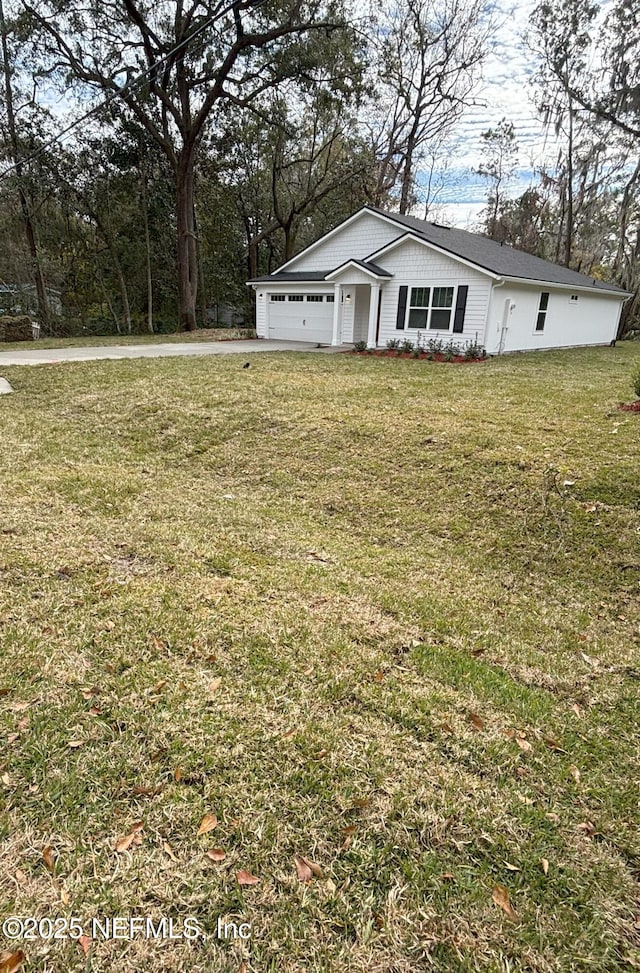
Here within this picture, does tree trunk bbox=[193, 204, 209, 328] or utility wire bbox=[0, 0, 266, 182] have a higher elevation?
utility wire bbox=[0, 0, 266, 182]

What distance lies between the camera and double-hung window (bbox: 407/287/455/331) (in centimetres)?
1438

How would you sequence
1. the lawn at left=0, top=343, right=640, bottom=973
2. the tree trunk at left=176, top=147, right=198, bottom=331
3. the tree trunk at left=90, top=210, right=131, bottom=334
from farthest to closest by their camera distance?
the tree trunk at left=90, top=210, right=131, bottom=334 → the tree trunk at left=176, top=147, right=198, bottom=331 → the lawn at left=0, top=343, right=640, bottom=973

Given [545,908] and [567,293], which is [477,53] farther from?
[545,908]

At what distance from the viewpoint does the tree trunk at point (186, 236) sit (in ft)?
64.7

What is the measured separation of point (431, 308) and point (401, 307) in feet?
3.08

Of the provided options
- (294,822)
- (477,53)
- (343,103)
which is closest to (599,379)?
(294,822)

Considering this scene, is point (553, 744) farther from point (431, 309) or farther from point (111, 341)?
point (111, 341)

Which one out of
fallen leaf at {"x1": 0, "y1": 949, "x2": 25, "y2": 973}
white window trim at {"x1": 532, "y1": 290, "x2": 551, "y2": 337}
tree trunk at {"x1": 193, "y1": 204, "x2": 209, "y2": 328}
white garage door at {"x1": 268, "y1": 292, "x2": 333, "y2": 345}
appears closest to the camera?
fallen leaf at {"x1": 0, "y1": 949, "x2": 25, "y2": 973}

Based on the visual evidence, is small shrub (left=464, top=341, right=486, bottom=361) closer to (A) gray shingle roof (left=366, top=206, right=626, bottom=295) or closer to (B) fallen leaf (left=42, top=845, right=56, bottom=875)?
(A) gray shingle roof (left=366, top=206, right=626, bottom=295)

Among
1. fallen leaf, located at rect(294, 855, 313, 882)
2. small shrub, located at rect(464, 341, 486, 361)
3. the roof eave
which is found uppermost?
the roof eave

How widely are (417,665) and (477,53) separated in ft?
94.4

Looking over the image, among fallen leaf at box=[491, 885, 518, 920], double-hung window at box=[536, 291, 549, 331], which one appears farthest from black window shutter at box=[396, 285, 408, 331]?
fallen leaf at box=[491, 885, 518, 920]

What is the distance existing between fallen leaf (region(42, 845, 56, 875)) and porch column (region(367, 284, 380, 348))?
50.6 ft

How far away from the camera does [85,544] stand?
3766 mm
